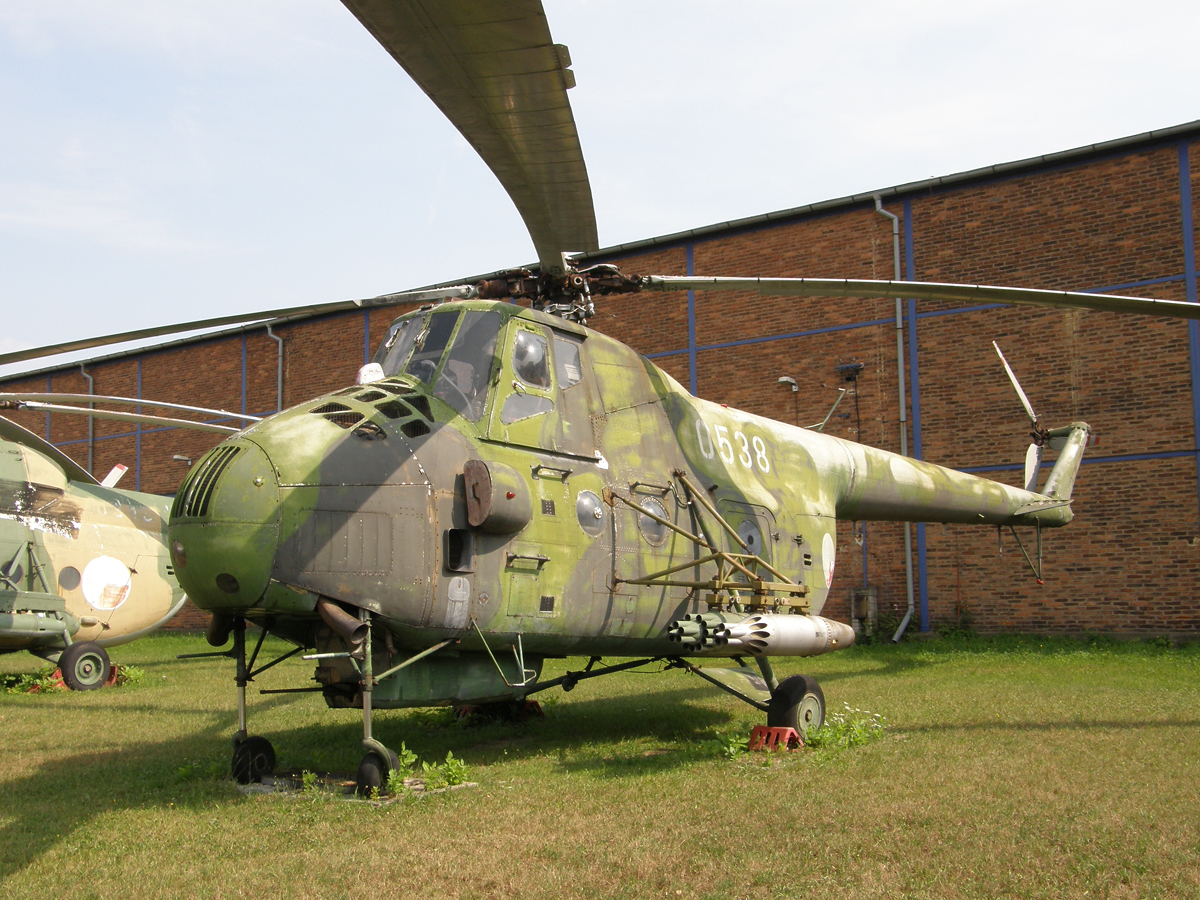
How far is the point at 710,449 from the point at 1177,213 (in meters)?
12.8

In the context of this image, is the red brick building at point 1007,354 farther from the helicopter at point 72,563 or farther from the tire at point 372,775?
the tire at point 372,775

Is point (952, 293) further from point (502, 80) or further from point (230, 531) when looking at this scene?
point (230, 531)

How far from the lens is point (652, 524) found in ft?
28.6

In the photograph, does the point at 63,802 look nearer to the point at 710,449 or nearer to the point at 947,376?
the point at 710,449

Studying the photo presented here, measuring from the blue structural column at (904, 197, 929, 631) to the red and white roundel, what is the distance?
46.7ft

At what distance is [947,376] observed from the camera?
62.4 feet

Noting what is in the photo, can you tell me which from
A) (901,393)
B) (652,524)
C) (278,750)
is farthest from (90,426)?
(652,524)

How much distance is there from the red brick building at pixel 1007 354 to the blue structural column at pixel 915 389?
0.10 feet

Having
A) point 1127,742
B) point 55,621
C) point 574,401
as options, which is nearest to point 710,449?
point 574,401

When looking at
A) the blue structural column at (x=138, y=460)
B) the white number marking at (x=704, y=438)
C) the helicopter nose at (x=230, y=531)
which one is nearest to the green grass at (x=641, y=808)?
the helicopter nose at (x=230, y=531)

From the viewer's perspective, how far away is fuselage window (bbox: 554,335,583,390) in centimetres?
843

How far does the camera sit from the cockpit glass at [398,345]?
8.03 metres

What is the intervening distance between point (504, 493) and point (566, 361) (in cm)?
171

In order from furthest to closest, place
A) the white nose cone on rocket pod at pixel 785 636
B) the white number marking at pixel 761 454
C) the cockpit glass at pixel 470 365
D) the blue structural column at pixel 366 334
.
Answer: the blue structural column at pixel 366 334 → the white number marking at pixel 761 454 → the cockpit glass at pixel 470 365 → the white nose cone on rocket pod at pixel 785 636
